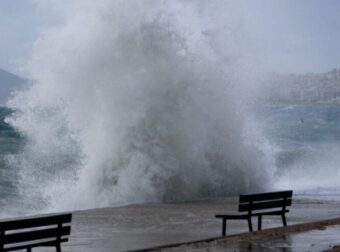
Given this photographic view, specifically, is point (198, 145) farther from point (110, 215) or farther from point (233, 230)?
point (233, 230)

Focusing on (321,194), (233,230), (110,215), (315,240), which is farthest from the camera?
(321,194)

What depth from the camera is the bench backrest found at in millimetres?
12367

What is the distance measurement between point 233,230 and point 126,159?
8.34 m

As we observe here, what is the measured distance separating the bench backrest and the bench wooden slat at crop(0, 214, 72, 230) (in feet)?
11.6

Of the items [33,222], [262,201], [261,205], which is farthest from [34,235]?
[262,201]

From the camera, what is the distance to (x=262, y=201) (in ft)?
42.1

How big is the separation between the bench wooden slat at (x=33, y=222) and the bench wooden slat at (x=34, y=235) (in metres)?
0.11

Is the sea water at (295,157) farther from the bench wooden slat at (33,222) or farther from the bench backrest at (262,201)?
the bench wooden slat at (33,222)

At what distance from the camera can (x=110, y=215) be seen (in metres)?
15.6

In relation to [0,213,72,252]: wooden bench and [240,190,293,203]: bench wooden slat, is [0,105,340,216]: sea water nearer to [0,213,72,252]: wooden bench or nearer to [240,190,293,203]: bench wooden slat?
[240,190,293,203]: bench wooden slat

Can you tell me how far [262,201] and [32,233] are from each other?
15.7 feet

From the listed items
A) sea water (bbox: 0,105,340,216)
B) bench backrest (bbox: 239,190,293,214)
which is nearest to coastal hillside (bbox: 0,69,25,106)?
sea water (bbox: 0,105,340,216)

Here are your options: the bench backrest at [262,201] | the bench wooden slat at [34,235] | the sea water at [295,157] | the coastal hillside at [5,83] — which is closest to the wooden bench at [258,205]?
the bench backrest at [262,201]

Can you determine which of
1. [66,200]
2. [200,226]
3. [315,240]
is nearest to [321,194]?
[66,200]
